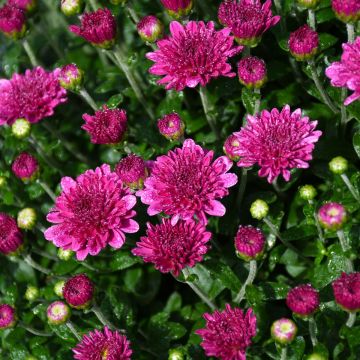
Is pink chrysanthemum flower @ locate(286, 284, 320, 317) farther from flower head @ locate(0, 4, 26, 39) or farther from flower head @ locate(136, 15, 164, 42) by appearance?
flower head @ locate(0, 4, 26, 39)

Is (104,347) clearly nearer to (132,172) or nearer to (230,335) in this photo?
(230,335)

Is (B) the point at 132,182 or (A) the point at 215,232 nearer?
(B) the point at 132,182

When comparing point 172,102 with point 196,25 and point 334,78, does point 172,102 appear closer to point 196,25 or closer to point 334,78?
point 196,25

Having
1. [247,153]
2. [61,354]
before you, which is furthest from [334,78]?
[61,354]

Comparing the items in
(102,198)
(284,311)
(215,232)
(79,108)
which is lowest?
(284,311)

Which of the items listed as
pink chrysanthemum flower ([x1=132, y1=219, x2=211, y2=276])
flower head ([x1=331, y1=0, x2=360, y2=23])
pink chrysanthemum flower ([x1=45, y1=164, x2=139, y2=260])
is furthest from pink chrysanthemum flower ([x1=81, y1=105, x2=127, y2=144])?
flower head ([x1=331, y1=0, x2=360, y2=23])

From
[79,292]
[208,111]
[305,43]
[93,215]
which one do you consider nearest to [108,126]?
[93,215]

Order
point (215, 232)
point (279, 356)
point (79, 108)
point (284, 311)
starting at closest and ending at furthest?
point (279, 356) → point (284, 311) → point (215, 232) → point (79, 108)

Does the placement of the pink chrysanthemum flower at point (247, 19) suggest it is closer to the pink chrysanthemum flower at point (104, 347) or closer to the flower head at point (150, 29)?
the flower head at point (150, 29)
